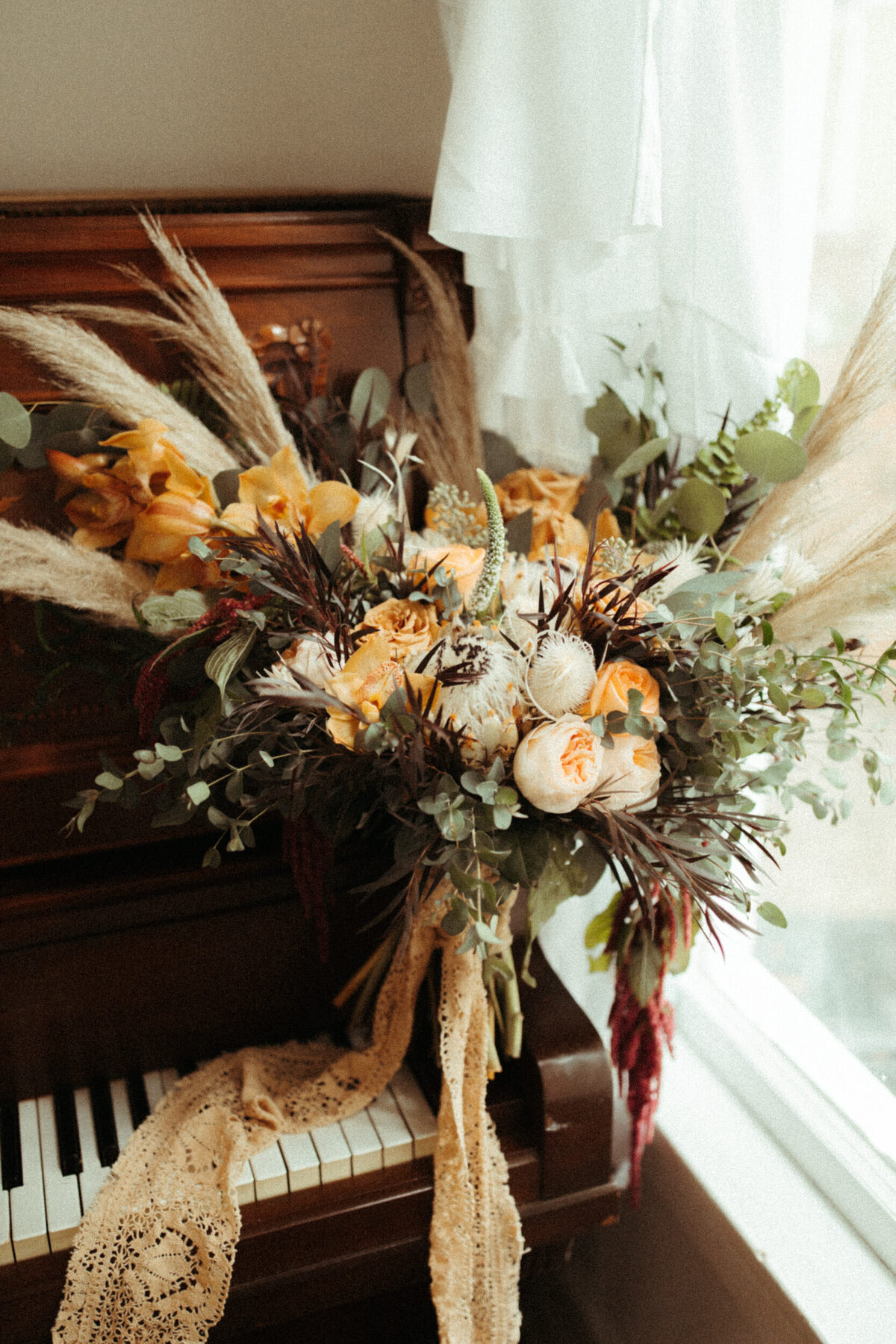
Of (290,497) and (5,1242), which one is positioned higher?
(290,497)

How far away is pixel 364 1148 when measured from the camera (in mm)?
1070

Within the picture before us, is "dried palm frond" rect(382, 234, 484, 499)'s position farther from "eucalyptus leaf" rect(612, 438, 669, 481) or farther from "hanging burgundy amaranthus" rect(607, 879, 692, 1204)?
"hanging burgundy amaranthus" rect(607, 879, 692, 1204)

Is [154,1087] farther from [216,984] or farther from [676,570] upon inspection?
[676,570]

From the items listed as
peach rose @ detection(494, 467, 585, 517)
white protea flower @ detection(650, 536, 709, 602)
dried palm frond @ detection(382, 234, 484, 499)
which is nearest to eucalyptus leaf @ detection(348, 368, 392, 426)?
dried palm frond @ detection(382, 234, 484, 499)

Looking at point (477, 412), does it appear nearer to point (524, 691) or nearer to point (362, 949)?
point (524, 691)

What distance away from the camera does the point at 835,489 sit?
3.34 ft

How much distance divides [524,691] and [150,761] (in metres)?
0.32

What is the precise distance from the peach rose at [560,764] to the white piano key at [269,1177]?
1.74ft

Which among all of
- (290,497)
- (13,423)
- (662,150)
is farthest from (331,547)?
(662,150)

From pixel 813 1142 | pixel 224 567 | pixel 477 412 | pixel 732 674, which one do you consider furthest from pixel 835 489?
pixel 813 1142

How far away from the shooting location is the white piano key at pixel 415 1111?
1.09 meters

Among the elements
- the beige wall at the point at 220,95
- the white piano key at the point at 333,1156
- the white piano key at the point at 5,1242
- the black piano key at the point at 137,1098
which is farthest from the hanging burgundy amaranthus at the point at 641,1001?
the beige wall at the point at 220,95

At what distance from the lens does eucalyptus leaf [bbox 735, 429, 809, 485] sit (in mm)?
968

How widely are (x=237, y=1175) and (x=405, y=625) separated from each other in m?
0.59
